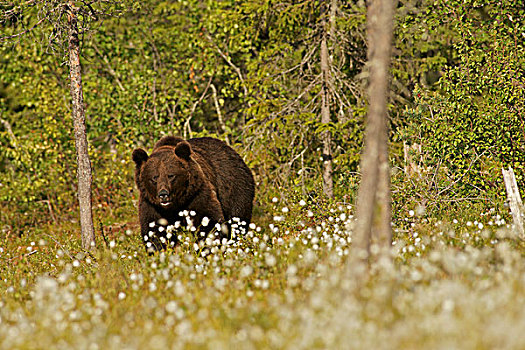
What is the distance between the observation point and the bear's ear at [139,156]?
8.27 m

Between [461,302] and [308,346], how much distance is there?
1016 mm

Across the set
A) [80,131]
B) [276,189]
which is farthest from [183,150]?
[276,189]

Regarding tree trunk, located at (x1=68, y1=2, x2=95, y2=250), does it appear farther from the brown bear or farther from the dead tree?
the brown bear

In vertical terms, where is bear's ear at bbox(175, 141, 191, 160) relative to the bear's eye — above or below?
above

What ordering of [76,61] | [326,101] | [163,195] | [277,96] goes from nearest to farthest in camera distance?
[163,195] < [76,61] < [326,101] < [277,96]

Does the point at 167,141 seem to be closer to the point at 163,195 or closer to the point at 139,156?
the point at 139,156

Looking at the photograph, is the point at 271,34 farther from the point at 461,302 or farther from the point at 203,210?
the point at 461,302

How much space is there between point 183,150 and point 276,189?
150 inches

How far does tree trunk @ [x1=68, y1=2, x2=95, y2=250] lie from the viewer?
8836 millimetres

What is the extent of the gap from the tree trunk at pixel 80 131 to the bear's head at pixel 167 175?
3.66 ft

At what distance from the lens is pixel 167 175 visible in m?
8.09

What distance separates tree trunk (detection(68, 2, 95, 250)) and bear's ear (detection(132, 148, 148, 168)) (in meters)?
1.11

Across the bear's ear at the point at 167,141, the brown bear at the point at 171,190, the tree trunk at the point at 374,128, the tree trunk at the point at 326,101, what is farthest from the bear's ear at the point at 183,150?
the tree trunk at the point at 374,128

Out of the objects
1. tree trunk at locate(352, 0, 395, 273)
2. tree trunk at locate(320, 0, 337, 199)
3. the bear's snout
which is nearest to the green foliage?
tree trunk at locate(320, 0, 337, 199)
